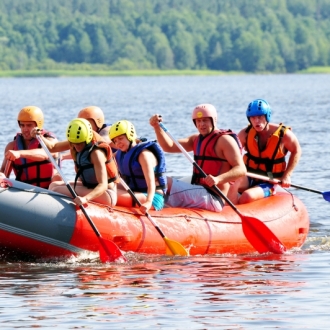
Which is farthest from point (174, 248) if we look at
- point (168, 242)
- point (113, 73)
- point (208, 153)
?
point (113, 73)

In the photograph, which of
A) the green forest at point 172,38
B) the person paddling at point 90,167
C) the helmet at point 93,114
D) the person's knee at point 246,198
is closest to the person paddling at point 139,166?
the person paddling at point 90,167

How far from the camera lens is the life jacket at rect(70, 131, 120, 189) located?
10352 millimetres

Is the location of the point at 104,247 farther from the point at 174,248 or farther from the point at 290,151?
the point at 290,151

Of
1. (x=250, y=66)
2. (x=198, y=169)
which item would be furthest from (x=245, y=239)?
(x=250, y=66)

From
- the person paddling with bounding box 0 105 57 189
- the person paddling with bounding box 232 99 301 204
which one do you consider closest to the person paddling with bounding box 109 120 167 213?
the person paddling with bounding box 0 105 57 189

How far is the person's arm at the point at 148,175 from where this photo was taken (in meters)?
10.6

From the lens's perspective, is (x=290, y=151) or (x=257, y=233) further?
(x=290, y=151)

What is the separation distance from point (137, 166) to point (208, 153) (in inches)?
36.3

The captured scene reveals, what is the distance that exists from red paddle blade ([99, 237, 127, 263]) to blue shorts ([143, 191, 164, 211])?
80cm

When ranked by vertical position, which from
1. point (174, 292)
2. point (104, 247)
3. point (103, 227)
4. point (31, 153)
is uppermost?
point (31, 153)

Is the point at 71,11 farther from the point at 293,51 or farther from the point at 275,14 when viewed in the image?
the point at 293,51

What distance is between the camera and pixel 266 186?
1220 cm

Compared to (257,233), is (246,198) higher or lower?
higher

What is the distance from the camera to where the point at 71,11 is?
558 ft
